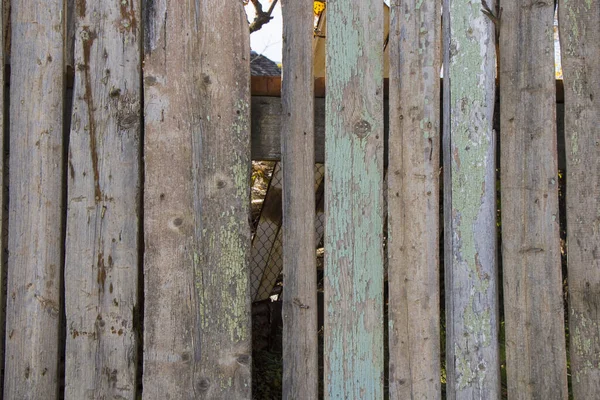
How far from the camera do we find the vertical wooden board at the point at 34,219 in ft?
7.22

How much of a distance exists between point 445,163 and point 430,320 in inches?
24.3

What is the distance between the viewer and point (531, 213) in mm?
2219

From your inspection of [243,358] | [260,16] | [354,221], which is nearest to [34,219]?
[243,358]

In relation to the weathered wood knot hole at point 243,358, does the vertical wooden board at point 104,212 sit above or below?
above

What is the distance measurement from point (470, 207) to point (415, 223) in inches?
8.8

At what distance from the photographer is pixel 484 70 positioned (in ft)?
7.38

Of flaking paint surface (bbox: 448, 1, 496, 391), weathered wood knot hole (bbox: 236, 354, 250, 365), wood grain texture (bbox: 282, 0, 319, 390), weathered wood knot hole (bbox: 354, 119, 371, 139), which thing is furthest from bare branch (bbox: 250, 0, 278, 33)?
weathered wood knot hole (bbox: 236, 354, 250, 365)

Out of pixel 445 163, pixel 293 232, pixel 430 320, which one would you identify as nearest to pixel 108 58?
pixel 293 232

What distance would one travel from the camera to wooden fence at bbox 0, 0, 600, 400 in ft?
7.16

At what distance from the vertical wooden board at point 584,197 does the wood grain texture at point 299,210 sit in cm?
102

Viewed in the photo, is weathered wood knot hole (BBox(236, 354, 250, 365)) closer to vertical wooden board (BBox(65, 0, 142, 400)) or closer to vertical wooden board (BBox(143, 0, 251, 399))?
vertical wooden board (BBox(143, 0, 251, 399))

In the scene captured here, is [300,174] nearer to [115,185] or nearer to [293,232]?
[293,232]

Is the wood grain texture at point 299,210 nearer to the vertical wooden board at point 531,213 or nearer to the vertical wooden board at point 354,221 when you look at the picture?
the vertical wooden board at point 354,221

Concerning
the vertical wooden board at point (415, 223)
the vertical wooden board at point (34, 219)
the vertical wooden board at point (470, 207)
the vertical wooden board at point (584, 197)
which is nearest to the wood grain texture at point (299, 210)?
the vertical wooden board at point (415, 223)
